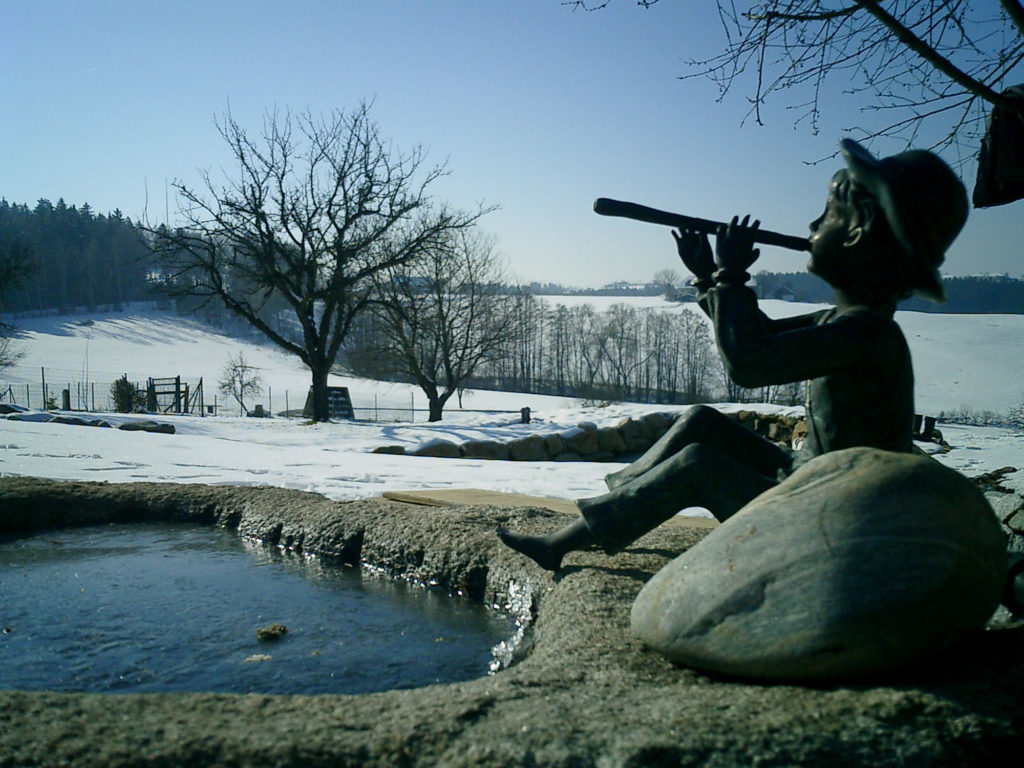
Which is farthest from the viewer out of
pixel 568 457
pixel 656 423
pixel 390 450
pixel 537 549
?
pixel 656 423

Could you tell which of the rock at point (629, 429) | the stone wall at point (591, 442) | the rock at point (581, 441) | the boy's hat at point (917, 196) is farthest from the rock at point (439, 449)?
the boy's hat at point (917, 196)

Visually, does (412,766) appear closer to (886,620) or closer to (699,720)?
(699,720)

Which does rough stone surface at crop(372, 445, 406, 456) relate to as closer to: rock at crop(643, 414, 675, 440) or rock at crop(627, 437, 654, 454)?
rock at crop(627, 437, 654, 454)

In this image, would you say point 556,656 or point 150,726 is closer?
point 150,726

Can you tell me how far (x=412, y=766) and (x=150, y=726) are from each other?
1.89 feet

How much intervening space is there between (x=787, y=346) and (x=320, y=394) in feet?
62.3

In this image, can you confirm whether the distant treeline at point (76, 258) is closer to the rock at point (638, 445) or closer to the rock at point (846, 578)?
the rock at point (638, 445)

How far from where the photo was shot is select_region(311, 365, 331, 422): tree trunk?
20.3 m

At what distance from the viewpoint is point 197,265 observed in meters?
19.1

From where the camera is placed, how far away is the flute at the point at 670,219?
2.69 metres

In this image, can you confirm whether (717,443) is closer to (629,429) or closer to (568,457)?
(568,457)

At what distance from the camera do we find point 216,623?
308 centimetres

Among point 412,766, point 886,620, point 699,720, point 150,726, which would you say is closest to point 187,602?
point 150,726

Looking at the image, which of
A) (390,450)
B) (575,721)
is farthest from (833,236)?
(390,450)
